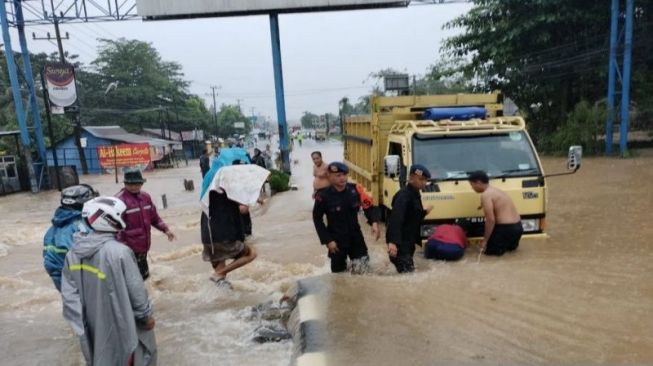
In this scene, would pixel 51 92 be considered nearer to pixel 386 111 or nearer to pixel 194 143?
pixel 386 111

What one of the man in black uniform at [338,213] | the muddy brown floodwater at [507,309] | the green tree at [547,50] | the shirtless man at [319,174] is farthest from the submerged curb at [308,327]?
the green tree at [547,50]

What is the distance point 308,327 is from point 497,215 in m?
2.79

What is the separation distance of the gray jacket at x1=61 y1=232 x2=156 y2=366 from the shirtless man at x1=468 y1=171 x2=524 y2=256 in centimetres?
387

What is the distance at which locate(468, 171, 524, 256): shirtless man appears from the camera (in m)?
5.57

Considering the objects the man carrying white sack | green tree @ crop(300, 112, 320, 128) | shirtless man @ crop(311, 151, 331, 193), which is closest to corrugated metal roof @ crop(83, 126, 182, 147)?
shirtless man @ crop(311, 151, 331, 193)

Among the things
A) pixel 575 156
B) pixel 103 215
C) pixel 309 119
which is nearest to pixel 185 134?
pixel 575 156

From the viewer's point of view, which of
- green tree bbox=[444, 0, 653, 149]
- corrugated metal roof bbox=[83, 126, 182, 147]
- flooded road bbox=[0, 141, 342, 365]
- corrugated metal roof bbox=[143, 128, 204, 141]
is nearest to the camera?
flooded road bbox=[0, 141, 342, 365]

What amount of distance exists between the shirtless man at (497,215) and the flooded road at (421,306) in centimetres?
25

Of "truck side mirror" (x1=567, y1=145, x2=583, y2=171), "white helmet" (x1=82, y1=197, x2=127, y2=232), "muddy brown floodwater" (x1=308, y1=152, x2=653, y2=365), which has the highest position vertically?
"white helmet" (x1=82, y1=197, x2=127, y2=232)

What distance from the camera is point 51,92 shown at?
21.2 meters

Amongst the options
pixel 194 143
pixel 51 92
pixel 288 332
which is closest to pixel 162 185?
pixel 51 92

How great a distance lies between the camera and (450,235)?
5.78m

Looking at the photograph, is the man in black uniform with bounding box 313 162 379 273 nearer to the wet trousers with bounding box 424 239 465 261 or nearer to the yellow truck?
the wet trousers with bounding box 424 239 465 261

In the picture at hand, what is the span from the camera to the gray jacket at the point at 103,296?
10.0ft
